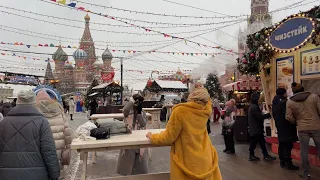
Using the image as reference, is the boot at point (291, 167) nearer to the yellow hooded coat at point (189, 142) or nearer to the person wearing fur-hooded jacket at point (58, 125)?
the yellow hooded coat at point (189, 142)

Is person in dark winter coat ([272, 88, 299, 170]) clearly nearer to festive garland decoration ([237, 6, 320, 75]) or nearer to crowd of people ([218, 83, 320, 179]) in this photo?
crowd of people ([218, 83, 320, 179])

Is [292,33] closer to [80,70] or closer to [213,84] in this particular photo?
[213,84]

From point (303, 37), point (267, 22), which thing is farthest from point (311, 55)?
point (267, 22)

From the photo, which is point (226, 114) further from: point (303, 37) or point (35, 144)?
point (35, 144)

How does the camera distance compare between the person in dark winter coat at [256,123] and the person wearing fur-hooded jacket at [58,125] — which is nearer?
the person wearing fur-hooded jacket at [58,125]

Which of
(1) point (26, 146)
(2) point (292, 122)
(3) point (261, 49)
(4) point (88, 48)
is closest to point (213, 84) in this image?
(3) point (261, 49)

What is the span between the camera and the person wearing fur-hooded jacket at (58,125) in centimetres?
367

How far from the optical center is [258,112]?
22.4 feet

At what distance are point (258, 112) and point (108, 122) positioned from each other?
411 centimetres

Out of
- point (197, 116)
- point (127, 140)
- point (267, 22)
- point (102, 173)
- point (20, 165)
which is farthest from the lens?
point (267, 22)

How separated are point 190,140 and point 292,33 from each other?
5.65m

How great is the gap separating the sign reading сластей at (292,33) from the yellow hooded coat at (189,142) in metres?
5.05

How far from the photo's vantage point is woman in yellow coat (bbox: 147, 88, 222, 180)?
10.4 feet

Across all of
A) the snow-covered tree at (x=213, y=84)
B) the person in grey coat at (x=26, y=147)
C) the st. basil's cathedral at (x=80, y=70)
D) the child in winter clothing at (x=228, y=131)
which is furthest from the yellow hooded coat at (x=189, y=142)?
the st. basil's cathedral at (x=80, y=70)
